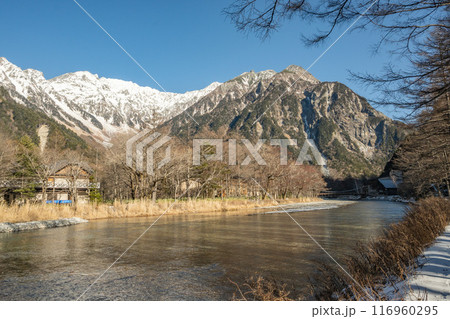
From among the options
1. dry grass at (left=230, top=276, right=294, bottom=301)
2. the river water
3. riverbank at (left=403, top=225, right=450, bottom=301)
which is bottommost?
the river water

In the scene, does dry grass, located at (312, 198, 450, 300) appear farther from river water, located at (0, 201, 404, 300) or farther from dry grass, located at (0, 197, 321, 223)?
dry grass, located at (0, 197, 321, 223)

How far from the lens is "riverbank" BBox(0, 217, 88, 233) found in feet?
49.9

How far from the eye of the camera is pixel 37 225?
16.8m

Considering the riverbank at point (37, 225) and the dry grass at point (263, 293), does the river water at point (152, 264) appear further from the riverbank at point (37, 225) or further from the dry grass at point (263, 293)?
the riverbank at point (37, 225)

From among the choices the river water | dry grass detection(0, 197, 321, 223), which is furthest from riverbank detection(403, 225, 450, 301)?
dry grass detection(0, 197, 321, 223)

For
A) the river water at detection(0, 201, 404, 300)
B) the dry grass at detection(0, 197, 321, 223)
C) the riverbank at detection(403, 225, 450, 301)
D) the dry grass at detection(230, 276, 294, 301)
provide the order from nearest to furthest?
the riverbank at detection(403, 225, 450, 301) → the dry grass at detection(230, 276, 294, 301) → the river water at detection(0, 201, 404, 300) → the dry grass at detection(0, 197, 321, 223)

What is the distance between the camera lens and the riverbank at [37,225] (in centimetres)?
1522

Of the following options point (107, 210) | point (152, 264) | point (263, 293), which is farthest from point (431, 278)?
point (107, 210)

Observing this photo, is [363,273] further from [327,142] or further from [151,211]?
[327,142]

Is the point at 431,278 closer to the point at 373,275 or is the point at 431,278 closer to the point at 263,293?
the point at 373,275

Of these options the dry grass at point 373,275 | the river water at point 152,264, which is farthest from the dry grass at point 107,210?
the dry grass at point 373,275

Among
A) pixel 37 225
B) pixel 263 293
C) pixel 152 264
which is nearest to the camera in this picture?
pixel 263 293
